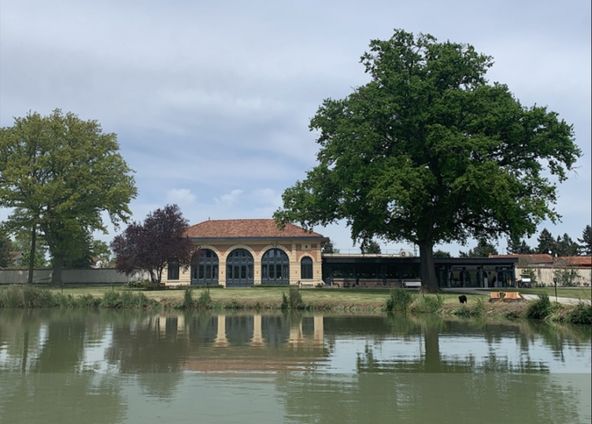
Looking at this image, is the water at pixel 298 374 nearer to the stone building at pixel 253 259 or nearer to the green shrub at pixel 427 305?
the green shrub at pixel 427 305

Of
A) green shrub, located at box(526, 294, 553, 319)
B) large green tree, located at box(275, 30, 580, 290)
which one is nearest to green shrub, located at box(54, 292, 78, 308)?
large green tree, located at box(275, 30, 580, 290)

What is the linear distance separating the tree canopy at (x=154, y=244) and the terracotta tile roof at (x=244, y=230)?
9.23m

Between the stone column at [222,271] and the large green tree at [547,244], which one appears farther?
the large green tree at [547,244]

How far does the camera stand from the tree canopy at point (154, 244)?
142 ft

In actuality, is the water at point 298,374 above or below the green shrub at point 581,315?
below

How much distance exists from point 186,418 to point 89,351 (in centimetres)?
817

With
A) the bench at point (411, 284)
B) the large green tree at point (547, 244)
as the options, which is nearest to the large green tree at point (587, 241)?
the large green tree at point (547, 244)

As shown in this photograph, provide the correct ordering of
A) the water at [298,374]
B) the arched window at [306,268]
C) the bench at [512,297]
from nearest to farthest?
1. the water at [298,374]
2. the bench at [512,297]
3. the arched window at [306,268]

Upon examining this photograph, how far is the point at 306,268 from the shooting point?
53312 millimetres

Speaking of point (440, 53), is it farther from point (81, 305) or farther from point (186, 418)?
point (186, 418)

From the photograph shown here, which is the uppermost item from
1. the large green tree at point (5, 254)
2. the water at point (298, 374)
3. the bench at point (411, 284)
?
the large green tree at point (5, 254)

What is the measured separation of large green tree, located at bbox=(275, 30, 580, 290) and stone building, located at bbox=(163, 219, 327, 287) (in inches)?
536

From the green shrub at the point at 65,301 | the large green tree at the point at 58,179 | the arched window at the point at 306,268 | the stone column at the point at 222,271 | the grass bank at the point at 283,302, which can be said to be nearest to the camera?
the grass bank at the point at 283,302

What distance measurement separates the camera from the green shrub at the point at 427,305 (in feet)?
89.5
